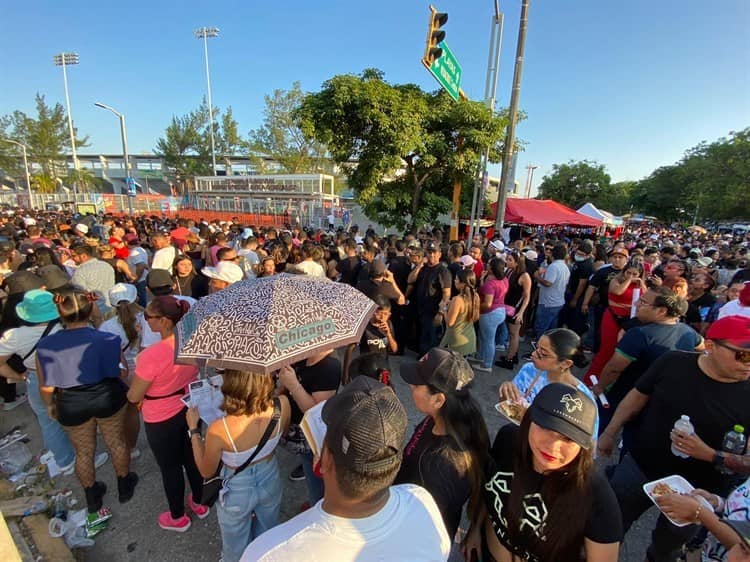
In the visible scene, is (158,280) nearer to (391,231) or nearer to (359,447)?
(359,447)

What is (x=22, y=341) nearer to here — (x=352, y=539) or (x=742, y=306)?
(x=352, y=539)

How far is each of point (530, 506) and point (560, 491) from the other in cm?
17

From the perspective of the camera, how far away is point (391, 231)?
17.1 m

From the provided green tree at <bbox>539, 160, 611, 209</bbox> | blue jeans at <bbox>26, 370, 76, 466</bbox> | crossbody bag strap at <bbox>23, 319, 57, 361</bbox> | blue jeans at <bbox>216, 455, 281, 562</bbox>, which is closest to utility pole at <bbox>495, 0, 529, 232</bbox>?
blue jeans at <bbox>216, 455, 281, 562</bbox>

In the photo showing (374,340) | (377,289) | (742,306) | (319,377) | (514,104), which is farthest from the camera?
(514,104)

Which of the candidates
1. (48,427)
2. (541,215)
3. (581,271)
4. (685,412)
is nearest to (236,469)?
(48,427)

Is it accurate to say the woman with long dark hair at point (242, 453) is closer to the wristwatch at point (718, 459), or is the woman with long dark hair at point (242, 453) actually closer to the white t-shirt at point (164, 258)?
the wristwatch at point (718, 459)

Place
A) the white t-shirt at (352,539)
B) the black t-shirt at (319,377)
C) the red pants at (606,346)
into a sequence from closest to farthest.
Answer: the white t-shirt at (352,539) < the black t-shirt at (319,377) < the red pants at (606,346)

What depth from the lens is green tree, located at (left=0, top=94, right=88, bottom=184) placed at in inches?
1458

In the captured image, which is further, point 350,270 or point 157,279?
point 350,270

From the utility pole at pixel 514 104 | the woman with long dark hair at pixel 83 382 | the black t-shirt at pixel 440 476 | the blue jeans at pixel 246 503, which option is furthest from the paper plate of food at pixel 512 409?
the utility pole at pixel 514 104

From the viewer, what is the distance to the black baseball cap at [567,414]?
1.36 m

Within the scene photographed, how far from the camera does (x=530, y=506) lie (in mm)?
1524

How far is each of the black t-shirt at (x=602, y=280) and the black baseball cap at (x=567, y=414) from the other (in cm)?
508
